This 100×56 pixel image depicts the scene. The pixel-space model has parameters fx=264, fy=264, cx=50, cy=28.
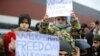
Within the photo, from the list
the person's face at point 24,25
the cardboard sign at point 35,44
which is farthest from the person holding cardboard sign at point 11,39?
the cardboard sign at point 35,44

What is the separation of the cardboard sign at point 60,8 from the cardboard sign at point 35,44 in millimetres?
628

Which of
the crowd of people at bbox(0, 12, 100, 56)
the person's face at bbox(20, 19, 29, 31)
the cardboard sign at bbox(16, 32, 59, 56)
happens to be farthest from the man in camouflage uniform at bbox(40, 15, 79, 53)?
the cardboard sign at bbox(16, 32, 59, 56)

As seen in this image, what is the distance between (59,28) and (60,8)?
11.7 inches

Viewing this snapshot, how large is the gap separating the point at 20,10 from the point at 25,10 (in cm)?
22

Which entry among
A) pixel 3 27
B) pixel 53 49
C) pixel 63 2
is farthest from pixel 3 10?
pixel 53 49

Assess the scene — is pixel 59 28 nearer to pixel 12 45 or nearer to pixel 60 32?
pixel 60 32

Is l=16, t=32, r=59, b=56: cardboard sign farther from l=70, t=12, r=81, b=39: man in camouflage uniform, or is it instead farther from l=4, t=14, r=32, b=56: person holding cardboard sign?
l=70, t=12, r=81, b=39: man in camouflage uniform

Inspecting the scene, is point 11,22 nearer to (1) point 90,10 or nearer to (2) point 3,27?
(2) point 3,27

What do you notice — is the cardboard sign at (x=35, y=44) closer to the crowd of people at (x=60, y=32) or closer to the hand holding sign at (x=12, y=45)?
the crowd of people at (x=60, y=32)

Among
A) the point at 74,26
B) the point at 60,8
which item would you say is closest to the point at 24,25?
the point at 60,8

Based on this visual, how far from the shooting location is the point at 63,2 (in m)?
3.41

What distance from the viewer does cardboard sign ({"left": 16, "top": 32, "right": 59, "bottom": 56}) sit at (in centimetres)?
249

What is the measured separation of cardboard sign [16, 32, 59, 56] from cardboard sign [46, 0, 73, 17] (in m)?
0.63

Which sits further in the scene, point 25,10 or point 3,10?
point 25,10
